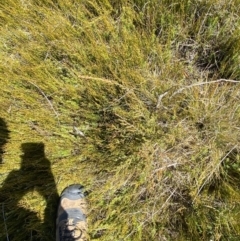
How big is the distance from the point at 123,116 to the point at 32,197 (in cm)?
62

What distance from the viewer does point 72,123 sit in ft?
4.97

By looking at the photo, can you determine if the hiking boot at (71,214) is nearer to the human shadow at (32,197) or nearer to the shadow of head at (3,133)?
the human shadow at (32,197)

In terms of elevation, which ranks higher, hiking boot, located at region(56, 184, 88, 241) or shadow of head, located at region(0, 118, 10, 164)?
shadow of head, located at region(0, 118, 10, 164)

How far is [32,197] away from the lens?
4.92 feet

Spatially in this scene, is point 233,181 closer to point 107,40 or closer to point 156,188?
point 156,188

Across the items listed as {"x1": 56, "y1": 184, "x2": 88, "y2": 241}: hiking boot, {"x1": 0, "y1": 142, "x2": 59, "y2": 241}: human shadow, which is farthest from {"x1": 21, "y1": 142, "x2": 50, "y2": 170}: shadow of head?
{"x1": 56, "y1": 184, "x2": 88, "y2": 241}: hiking boot

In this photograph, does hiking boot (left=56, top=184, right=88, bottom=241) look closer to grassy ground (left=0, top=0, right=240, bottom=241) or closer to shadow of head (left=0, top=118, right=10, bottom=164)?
grassy ground (left=0, top=0, right=240, bottom=241)

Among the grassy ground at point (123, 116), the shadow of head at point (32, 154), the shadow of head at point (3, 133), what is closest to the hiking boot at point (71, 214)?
the grassy ground at point (123, 116)

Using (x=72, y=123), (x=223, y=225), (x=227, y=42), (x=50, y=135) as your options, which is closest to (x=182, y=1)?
(x=227, y=42)

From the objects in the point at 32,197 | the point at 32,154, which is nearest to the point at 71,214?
the point at 32,197

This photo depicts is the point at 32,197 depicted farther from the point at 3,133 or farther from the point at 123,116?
the point at 123,116

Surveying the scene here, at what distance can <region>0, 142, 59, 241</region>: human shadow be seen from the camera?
4.90 feet

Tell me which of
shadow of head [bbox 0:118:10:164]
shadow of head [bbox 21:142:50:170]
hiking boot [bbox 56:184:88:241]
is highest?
shadow of head [bbox 0:118:10:164]

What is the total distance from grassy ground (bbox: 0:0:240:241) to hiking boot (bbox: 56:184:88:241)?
47 mm
